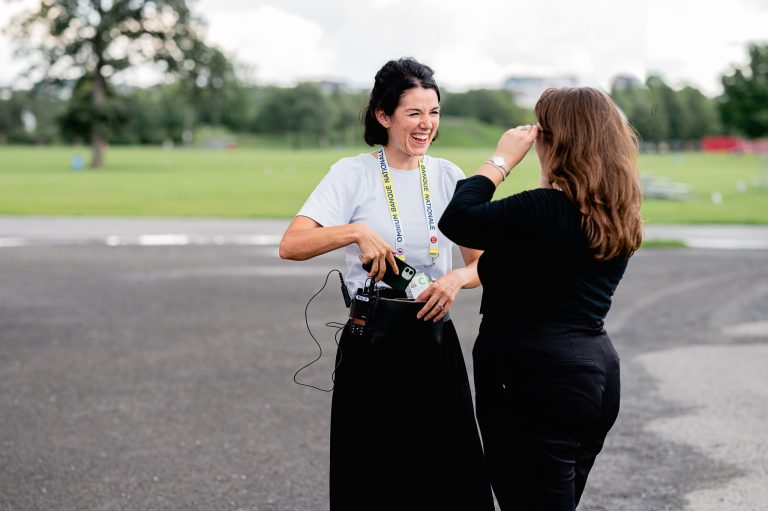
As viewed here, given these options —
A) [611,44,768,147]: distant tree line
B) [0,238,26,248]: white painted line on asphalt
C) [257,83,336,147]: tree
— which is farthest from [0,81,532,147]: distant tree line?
[0,238,26,248]: white painted line on asphalt

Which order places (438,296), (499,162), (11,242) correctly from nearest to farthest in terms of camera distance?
(499,162) → (438,296) → (11,242)

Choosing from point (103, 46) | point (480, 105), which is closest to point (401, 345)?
point (103, 46)

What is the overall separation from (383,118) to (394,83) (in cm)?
12

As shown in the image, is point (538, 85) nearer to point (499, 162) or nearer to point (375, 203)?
point (375, 203)

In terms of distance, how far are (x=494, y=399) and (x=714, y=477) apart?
235 cm

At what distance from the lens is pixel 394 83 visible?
3.11 metres

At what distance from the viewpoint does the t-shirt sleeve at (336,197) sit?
3.08 m

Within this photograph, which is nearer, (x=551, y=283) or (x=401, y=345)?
(x=551, y=283)

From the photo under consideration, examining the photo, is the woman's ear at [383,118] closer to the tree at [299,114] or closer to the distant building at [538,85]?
the distant building at [538,85]

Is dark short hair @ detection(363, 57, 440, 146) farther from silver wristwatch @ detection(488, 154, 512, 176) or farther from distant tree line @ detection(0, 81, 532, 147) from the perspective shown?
distant tree line @ detection(0, 81, 532, 147)

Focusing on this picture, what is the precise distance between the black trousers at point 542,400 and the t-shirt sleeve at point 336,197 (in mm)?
606

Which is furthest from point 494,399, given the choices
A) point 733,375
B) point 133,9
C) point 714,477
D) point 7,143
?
point 7,143

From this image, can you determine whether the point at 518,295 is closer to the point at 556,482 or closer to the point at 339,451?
the point at 556,482

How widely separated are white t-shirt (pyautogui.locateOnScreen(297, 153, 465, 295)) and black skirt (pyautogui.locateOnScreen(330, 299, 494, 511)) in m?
0.22
